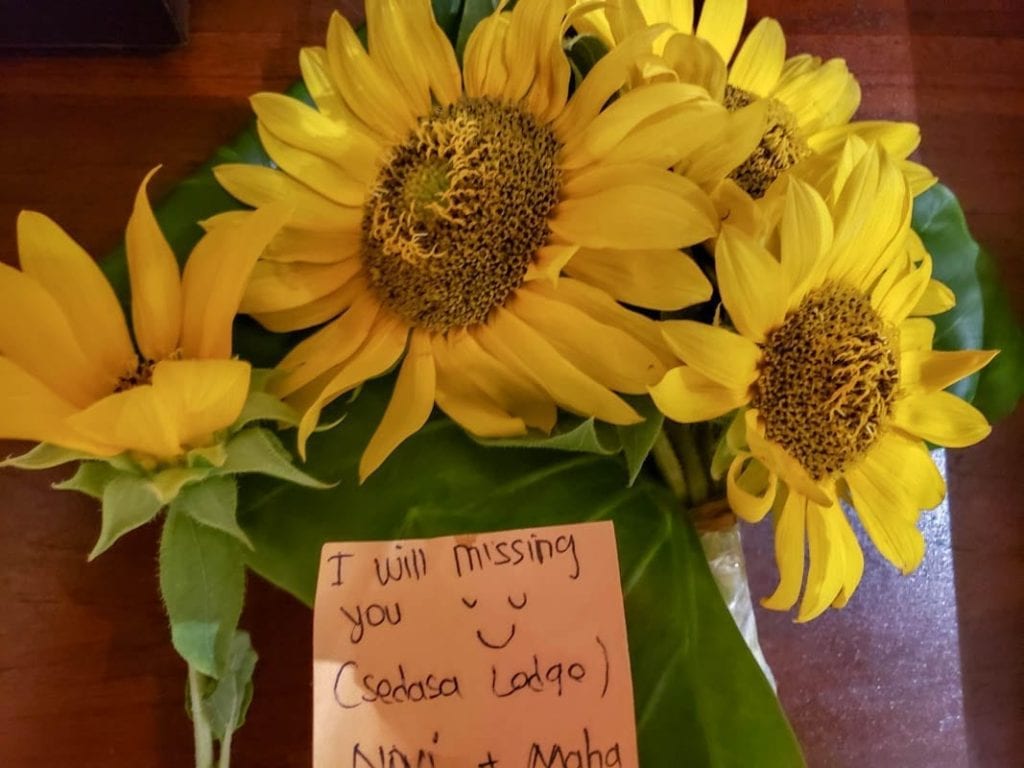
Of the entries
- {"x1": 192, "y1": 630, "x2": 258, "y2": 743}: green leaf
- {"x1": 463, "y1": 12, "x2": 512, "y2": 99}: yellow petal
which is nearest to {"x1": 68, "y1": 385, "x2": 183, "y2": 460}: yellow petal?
{"x1": 192, "y1": 630, "x2": 258, "y2": 743}: green leaf

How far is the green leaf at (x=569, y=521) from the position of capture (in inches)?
16.8

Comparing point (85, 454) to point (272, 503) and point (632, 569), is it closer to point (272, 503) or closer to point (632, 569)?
point (272, 503)

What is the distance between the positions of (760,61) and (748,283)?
0.20m

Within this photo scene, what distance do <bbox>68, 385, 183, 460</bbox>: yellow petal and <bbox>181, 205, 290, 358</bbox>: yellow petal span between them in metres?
0.05

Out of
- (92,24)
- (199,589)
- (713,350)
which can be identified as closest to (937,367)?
(713,350)

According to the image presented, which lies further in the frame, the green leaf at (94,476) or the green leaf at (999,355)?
the green leaf at (999,355)

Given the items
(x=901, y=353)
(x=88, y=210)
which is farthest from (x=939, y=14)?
(x=88, y=210)

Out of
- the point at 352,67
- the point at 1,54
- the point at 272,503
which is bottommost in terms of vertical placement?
the point at 272,503

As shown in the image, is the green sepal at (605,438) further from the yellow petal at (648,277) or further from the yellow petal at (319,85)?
the yellow petal at (319,85)

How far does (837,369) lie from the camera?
16.1 inches

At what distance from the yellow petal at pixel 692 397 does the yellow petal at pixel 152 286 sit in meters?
0.22

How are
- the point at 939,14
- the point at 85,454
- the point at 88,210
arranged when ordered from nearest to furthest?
1. the point at 85,454
2. the point at 88,210
3. the point at 939,14

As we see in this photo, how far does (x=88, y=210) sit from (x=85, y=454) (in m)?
0.25

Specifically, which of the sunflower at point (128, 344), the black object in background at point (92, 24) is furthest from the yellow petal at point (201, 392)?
the black object in background at point (92, 24)
